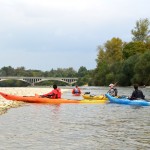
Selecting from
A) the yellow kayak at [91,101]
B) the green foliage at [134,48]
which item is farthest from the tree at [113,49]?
the yellow kayak at [91,101]

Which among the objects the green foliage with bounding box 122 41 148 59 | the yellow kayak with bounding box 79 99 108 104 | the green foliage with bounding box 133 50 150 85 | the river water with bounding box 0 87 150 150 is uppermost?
the green foliage with bounding box 122 41 148 59

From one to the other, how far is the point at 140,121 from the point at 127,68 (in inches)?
3000

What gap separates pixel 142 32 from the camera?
348 ft

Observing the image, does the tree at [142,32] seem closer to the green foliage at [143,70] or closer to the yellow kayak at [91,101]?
the green foliage at [143,70]

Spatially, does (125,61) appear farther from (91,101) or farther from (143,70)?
(91,101)

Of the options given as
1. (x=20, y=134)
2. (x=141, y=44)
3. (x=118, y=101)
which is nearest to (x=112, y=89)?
(x=118, y=101)

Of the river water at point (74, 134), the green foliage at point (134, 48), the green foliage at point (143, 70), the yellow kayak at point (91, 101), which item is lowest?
the river water at point (74, 134)

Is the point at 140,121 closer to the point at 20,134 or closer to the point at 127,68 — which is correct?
the point at 20,134

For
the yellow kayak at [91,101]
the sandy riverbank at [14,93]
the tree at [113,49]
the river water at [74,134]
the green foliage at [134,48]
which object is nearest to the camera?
the river water at [74,134]

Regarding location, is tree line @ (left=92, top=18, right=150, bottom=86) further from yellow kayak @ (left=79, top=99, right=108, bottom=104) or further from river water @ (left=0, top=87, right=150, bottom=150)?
river water @ (left=0, top=87, right=150, bottom=150)

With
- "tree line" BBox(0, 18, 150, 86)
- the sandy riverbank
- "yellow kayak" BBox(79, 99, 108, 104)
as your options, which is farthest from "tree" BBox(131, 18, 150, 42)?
"yellow kayak" BBox(79, 99, 108, 104)

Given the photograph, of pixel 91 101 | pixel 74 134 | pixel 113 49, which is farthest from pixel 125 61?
pixel 74 134

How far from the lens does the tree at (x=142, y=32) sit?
10488 centimetres

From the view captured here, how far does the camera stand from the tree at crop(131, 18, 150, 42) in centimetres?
10488
